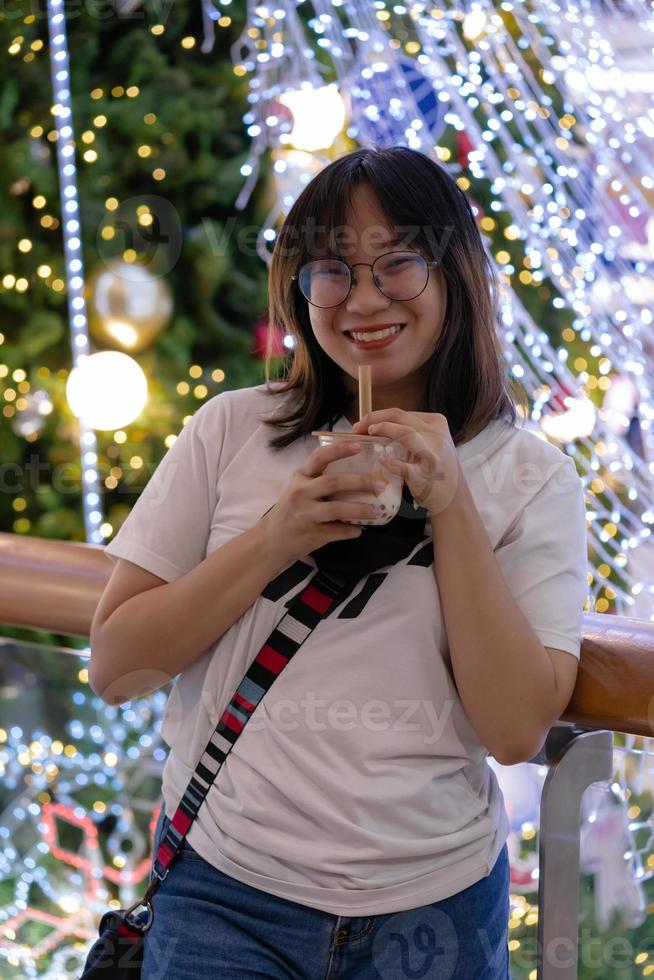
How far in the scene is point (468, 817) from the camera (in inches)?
42.1

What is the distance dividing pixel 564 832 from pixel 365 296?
586 mm

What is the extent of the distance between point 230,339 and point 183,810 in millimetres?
2092

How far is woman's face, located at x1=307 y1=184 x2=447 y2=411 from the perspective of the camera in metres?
1.12

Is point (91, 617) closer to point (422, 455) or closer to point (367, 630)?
point (367, 630)

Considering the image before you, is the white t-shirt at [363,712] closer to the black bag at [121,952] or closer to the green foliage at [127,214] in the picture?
the black bag at [121,952]

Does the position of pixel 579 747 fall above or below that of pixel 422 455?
below

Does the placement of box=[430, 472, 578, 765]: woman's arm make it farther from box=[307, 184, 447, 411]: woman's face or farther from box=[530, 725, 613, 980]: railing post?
box=[307, 184, 447, 411]: woman's face

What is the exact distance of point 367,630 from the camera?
41.7 inches

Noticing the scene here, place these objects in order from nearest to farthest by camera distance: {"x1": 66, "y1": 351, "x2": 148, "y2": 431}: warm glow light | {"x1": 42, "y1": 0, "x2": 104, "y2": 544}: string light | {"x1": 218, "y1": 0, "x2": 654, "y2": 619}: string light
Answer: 1. {"x1": 218, "y1": 0, "x2": 654, "y2": 619}: string light
2. {"x1": 42, "y1": 0, "x2": 104, "y2": 544}: string light
3. {"x1": 66, "y1": 351, "x2": 148, "y2": 431}: warm glow light

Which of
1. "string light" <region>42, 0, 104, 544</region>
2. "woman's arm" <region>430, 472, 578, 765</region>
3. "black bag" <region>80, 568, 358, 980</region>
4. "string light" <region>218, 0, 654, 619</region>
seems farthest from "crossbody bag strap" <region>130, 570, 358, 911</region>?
"string light" <region>42, 0, 104, 544</region>

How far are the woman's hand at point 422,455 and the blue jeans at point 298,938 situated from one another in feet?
1.30

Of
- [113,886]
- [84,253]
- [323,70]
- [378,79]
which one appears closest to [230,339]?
[84,253]

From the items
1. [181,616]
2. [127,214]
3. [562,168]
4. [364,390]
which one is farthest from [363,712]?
[127,214]

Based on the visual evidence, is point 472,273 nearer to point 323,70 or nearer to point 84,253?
point 323,70
